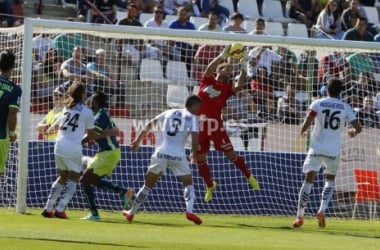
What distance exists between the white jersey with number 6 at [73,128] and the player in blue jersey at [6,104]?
126 inches

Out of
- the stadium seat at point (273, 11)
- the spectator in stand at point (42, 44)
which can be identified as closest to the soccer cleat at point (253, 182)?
the spectator in stand at point (42, 44)

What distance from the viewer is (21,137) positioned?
20.0 metres

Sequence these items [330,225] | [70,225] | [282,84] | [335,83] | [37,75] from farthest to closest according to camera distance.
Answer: [282,84] → [37,75] → [330,225] → [335,83] → [70,225]

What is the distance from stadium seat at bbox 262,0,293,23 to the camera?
31.0 metres

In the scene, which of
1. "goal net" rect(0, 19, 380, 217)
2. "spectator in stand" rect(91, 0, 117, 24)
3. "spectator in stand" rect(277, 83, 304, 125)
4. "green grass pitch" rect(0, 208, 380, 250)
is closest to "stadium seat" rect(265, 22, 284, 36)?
"spectator in stand" rect(91, 0, 117, 24)

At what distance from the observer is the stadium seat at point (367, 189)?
75.5ft

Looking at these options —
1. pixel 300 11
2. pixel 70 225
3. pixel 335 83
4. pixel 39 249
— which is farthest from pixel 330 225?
pixel 300 11

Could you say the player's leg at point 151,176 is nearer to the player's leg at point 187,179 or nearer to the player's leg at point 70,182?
the player's leg at point 187,179

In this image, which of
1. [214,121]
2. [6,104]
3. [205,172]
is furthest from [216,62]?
[6,104]

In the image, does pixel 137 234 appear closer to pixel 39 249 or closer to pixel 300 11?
pixel 39 249

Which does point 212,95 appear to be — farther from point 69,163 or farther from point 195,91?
point 69,163

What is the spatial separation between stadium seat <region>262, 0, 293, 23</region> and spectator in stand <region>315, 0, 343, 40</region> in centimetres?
179

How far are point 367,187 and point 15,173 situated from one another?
6.74 m

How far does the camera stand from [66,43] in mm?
22609
